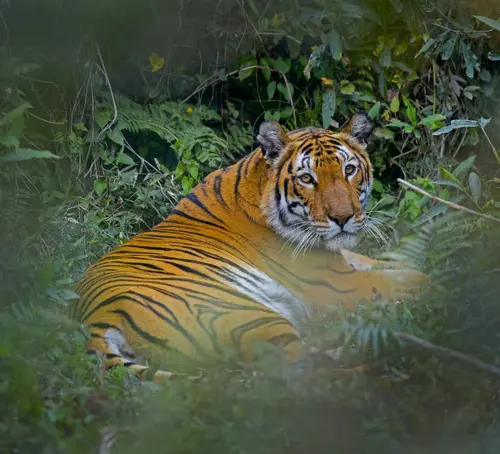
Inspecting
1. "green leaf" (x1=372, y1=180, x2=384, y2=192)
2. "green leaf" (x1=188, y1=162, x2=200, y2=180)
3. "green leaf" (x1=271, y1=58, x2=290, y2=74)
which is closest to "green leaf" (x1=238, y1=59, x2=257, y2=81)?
"green leaf" (x1=271, y1=58, x2=290, y2=74)

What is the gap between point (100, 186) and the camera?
604 cm

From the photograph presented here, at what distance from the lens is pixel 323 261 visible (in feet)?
14.7

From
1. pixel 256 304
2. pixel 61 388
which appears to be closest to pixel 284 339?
pixel 256 304

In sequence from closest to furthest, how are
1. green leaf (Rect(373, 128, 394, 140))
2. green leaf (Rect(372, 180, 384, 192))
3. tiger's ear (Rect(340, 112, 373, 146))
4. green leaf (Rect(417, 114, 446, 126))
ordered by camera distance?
tiger's ear (Rect(340, 112, 373, 146)), green leaf (Rect(417, 114, 446, 126)), green leaf (Rect(372, 180, 384, 192)), green leaf (Rect(373, 128, 394, 140))

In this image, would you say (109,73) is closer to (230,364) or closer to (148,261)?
(148,261)

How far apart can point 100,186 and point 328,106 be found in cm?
164

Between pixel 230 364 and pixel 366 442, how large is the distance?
0.72 metres

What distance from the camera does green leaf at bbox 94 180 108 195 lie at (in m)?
6.01

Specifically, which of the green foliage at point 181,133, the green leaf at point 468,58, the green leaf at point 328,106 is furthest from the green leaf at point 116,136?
the green leaf at point 468,58

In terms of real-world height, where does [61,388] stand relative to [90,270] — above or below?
above

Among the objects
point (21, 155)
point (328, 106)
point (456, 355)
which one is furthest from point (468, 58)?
point (21, 155)

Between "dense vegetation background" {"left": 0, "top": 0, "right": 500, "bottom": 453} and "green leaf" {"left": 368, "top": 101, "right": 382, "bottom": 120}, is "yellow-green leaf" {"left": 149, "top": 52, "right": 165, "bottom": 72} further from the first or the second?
"green leaf" {"left": 368, "top": 101, "right": 382, "bottom": 120}

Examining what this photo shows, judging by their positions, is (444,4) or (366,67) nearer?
(444,4)

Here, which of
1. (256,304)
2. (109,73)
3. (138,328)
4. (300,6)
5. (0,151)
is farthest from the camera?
(109,73)
